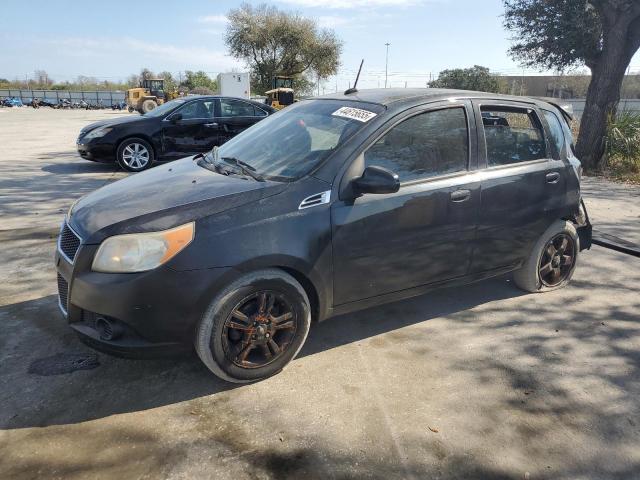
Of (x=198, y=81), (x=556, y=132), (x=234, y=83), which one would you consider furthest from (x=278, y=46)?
(x=556, y=132)

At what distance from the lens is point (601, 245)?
571 centimetres

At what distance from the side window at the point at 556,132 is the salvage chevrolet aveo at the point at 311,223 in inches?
0.5

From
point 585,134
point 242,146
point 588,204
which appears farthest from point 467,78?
point 242,146

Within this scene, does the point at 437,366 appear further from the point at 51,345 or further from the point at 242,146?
the point at 51,345

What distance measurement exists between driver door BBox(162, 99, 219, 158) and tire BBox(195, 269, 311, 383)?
770 cm

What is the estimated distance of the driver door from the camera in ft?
32.1

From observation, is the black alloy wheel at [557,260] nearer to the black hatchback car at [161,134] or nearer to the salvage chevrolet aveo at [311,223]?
the salvage chevrolet aveo at [311,223]

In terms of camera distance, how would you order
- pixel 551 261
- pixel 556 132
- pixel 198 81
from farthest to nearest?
pixel 198 81
pixel 551 261
pixel 556 132

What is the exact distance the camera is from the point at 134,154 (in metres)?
9.77

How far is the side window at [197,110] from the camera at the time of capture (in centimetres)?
983

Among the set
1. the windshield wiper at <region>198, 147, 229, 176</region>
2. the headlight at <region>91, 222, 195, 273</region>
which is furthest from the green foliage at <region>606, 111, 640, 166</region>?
the headlight at <region>91, 222, 195, 273</region>

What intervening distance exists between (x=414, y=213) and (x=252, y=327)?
1.31 m

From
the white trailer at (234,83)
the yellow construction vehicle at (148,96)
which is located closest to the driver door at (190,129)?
the yellow construction vehicle at (148,96)

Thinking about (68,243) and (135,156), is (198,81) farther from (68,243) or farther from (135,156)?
(68,243)
